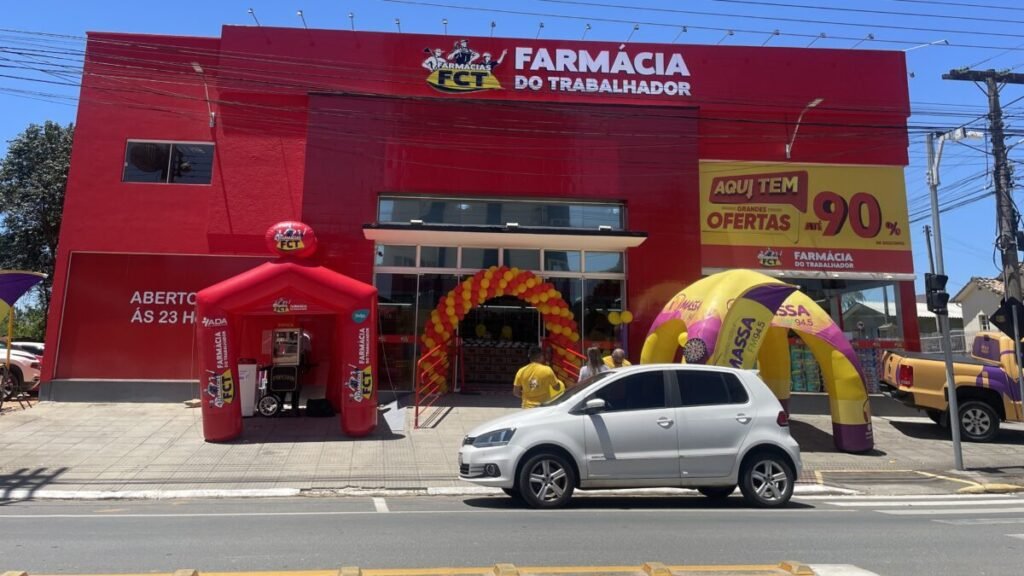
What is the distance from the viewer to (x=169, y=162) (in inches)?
668

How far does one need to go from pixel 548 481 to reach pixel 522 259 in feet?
31.2

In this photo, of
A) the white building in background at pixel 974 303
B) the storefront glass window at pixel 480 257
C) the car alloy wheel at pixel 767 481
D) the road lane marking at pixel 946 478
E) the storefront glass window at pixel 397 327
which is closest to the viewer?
the car alloy wheel at pixel 767 481

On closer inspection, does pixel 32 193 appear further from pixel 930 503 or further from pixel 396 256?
pixel 930 503

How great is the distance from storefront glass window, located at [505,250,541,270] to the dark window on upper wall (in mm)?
7612

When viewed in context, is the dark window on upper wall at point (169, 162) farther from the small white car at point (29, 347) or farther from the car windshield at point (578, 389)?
the car windshield at point (578, 389)

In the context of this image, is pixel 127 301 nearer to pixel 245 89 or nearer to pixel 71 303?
pixel 71 303

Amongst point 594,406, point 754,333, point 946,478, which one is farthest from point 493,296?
point 946,478

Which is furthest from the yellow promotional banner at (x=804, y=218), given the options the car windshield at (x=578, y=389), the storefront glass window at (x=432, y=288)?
the car windshield at (x=578, y=389)

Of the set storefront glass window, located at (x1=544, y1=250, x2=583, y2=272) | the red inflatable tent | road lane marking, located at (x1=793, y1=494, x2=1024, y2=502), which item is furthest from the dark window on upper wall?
road lane marking, located at (x1=793, y1=494, x2=1024, y2=502)

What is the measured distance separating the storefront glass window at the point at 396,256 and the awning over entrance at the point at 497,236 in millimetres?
173

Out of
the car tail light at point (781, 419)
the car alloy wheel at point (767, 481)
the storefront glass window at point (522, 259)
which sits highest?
the storefront glass window at point (522, 259)

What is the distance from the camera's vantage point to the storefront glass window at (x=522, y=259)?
16.9 metres

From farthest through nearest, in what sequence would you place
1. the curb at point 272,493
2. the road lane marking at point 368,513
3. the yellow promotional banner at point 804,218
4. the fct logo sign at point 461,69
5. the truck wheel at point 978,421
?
the fct logo sign at point 461,69, the yellow promotional banner at point 804,218, the truck wheel at point 978,421, the curb at point 272,493, the road lane marking at point 368,513

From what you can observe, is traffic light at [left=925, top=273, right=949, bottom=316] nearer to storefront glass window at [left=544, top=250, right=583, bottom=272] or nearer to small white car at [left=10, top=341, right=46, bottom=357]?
storefront glass window at [left=544, top=250, right=583, bottom=272]
